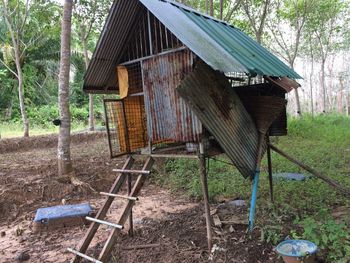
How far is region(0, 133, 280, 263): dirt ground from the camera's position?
4.73m

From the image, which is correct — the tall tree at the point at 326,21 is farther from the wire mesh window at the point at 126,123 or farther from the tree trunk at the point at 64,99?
the wire mesh window at the point at 126,123

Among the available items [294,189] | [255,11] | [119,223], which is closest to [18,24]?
[255,11]

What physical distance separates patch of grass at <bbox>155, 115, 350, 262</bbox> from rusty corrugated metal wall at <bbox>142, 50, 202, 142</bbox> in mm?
1936

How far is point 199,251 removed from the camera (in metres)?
4.76

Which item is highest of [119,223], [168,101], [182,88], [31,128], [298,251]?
[182,88]

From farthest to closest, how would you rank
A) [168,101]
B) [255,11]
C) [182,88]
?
1. [255,11]
2. [168,101]
3. [182,88]

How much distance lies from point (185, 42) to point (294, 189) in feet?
14.8

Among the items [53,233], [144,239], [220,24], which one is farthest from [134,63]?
[53,233]

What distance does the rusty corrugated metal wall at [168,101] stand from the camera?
14.7 ft

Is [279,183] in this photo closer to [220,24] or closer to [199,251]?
[199,251]

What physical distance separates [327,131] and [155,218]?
12119 mm

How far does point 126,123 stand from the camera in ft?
18.2

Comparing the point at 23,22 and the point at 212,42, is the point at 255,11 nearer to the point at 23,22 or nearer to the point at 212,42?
the point at 23,22

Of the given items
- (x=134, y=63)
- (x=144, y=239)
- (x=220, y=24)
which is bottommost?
(x=144, y=239)
